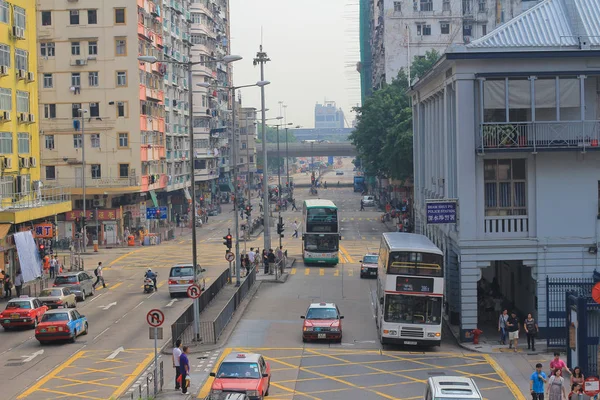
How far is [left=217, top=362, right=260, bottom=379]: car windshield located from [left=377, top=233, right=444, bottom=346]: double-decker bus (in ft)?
29.4

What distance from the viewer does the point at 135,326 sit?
3978cm

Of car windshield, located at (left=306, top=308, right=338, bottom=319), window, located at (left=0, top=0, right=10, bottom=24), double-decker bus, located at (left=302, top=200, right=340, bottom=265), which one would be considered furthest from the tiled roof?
window, located at (left=0, top=0, right=10, bottom=24)

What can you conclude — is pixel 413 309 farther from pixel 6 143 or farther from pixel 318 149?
pixel 318 149

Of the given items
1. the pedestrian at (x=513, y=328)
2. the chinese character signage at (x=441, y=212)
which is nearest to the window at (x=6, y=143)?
the chinese character signage at (x=441, y=212)

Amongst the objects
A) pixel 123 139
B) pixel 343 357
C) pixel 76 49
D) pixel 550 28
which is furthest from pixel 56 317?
pixel 76 49

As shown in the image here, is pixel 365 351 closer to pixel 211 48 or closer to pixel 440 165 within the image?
pixel 440 165

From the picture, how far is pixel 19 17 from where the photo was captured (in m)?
54.2

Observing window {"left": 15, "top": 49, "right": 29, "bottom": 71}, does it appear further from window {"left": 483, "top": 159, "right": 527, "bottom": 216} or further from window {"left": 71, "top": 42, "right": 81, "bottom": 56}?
window {"left": 483, "top": 159, "right": 527, "bottom": 216}

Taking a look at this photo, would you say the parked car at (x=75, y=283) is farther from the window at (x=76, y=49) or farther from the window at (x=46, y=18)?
the window at (x=46, y=18)

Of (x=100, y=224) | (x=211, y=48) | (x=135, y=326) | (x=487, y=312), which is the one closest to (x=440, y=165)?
(x=487, y=312)

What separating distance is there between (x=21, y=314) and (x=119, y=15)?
46.1 m

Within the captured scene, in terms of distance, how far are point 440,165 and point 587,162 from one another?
935cm

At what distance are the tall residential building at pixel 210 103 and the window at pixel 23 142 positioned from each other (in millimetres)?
49881

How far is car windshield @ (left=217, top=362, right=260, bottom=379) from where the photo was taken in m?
25.5
